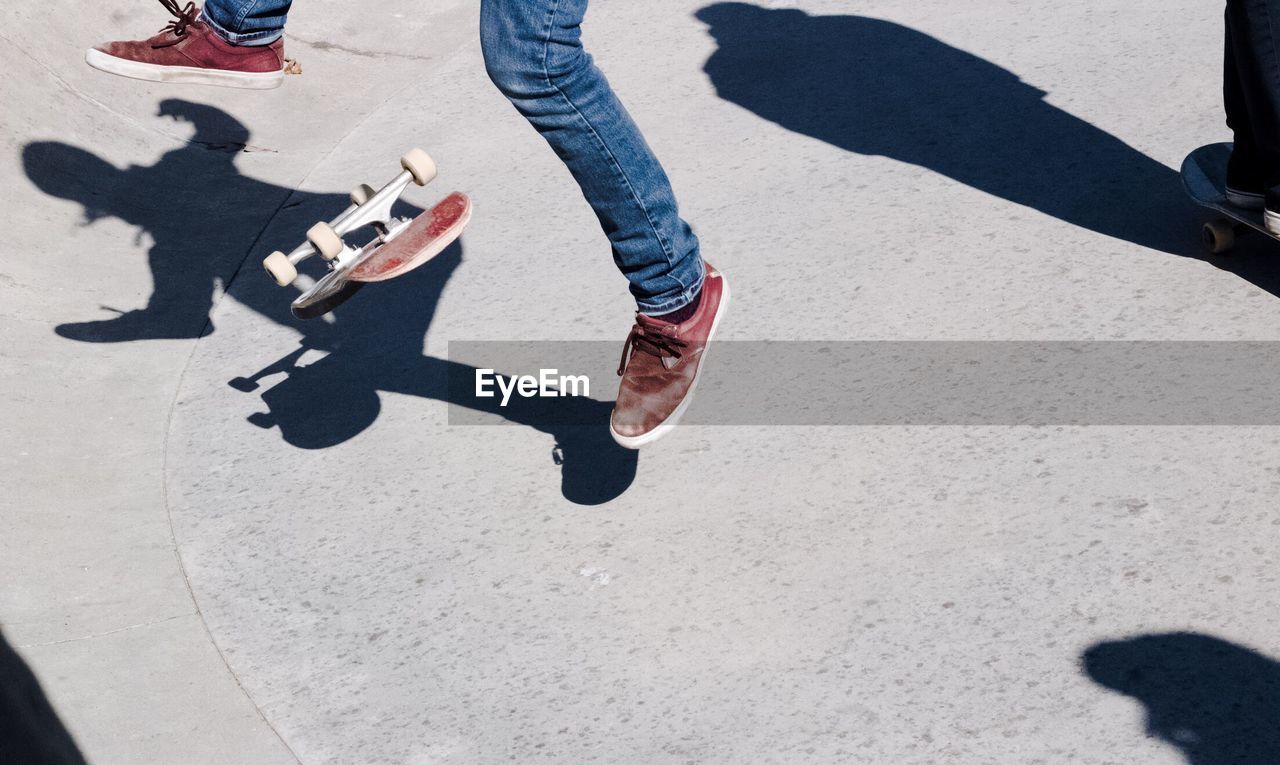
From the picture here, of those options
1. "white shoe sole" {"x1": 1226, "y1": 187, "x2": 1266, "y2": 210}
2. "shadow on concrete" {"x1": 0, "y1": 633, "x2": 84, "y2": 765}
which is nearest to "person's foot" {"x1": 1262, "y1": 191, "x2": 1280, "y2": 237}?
"white shoe sole" {"x1": 1226, "y1": 187, "x2": 1266, "y2": 210}

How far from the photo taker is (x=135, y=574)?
10.5ft

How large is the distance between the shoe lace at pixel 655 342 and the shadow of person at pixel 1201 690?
1165 millimetres

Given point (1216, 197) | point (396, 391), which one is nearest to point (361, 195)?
point (396, 391)

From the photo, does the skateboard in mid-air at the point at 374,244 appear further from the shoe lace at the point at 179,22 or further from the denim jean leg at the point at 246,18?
the shoe lace at the point at 179,22

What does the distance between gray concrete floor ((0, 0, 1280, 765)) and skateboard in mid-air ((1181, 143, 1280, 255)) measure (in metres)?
0.12

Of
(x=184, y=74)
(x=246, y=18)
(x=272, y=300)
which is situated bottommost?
(x=272, y=300)

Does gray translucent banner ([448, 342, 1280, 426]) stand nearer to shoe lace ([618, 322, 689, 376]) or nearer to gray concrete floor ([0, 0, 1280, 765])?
gray concrete floor ([0, 0, 1280, 765])

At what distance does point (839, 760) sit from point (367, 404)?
1950 mm

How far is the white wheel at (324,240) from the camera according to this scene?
306cm

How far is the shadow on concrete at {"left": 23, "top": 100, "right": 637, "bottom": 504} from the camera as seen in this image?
142 inches

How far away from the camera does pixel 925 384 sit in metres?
3.37

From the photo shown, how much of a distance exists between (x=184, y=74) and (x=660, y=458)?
78.2 inches

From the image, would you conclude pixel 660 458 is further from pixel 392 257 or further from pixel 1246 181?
pixel 1246 181

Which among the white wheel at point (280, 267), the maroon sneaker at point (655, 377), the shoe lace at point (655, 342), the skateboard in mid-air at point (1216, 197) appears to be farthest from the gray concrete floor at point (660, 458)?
the white wheel at point (280, 267)
